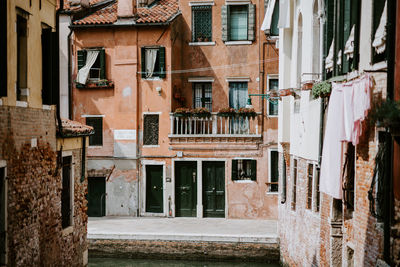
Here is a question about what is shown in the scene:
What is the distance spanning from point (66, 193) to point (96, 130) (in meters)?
10.2

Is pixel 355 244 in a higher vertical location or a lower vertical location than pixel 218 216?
higher

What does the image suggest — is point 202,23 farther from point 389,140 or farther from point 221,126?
point 389,140

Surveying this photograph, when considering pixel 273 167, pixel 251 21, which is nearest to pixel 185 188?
pixel 273 167

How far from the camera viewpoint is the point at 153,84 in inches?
883

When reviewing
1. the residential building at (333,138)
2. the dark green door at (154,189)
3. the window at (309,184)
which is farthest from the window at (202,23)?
the window at (309,184)

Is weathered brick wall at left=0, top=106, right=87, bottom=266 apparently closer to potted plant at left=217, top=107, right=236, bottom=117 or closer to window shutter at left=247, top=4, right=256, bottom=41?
potted plant at left=217, top=107, right=236, bottom=117

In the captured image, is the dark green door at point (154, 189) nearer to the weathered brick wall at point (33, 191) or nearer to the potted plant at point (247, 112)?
the potted plant at point (247, 112)

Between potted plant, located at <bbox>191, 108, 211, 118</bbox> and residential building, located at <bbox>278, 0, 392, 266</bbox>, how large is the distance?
5.42 meters

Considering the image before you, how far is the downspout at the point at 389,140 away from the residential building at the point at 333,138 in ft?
0.16

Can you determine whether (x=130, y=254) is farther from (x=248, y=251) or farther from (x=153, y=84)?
(x=153, y=84)

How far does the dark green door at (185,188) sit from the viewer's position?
22297 millimetres

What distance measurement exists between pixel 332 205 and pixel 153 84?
12359mm

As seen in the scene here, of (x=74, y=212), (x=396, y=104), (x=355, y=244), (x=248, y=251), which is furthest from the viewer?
(x=248, y=251)

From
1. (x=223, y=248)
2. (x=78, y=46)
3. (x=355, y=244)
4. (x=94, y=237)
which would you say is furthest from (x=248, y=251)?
(x=78, y=46)
